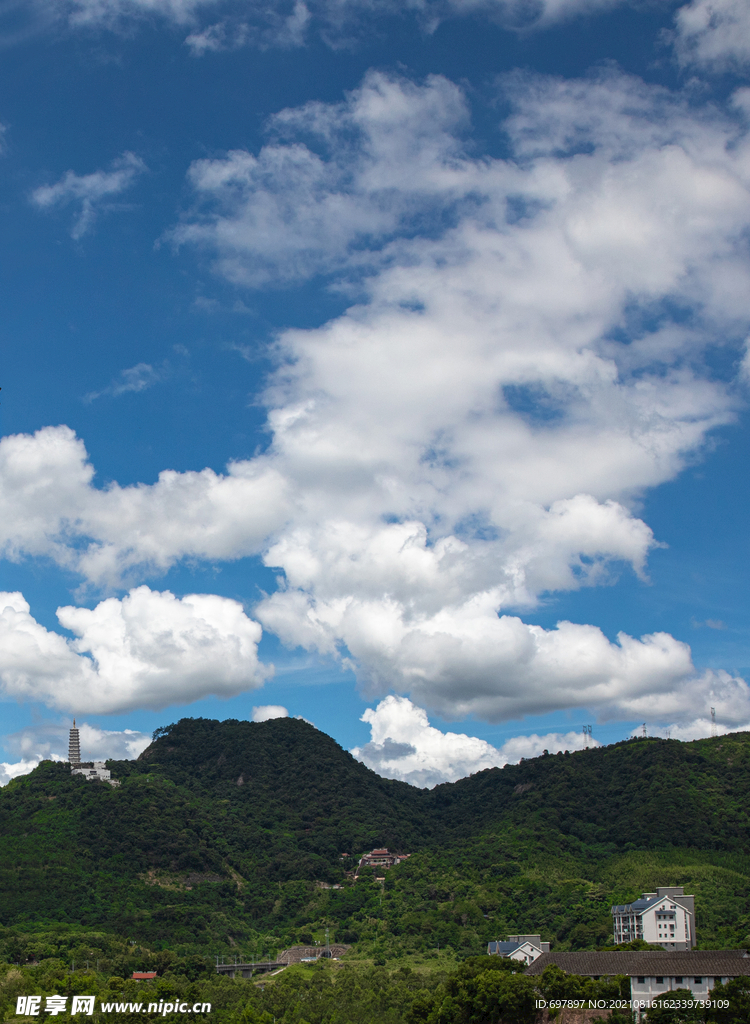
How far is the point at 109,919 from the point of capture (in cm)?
10294

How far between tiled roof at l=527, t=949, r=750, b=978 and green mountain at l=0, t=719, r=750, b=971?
59.1 feet

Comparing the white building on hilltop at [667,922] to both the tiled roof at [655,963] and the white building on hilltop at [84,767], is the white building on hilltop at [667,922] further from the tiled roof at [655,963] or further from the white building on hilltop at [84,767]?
the white building on hilltop at [84,767]

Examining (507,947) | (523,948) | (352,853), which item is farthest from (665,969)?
(352,853)

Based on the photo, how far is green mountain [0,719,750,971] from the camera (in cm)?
10019

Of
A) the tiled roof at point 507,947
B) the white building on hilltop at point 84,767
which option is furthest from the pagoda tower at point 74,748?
the tiled roof at point 507,947

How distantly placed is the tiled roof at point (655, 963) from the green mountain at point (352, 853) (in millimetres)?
18000

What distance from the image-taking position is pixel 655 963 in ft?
187

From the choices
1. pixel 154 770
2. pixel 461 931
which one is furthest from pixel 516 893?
pixel 154 770

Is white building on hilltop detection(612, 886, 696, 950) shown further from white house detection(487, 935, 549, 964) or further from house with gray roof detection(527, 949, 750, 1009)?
house with gray roof detection(527, 949, 750, 1009)

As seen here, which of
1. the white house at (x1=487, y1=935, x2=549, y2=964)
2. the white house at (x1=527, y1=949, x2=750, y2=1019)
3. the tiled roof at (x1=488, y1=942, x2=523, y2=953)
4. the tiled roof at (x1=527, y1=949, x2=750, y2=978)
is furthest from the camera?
the tiled roof at (x1=488, y1=942, x2=523, y2=953)

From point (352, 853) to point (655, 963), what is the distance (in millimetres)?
89859

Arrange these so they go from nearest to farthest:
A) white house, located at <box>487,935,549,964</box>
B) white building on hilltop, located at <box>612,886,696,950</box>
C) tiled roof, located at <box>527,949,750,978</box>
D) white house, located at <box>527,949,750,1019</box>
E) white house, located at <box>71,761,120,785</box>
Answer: white house, located at <box>527,949,750,1019</box> → tiled roof, located at <box>527,949,750,978</box> → white house, located at <box>487,935,549,964</box> → white building on hilltop, located at <box>612,886,696,950</box> → white house, located at <box>71,761,120,785</box>

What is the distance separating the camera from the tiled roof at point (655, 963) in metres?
54.9

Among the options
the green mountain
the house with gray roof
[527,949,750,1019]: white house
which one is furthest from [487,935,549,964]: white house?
[527,949,750,1019]: white house
